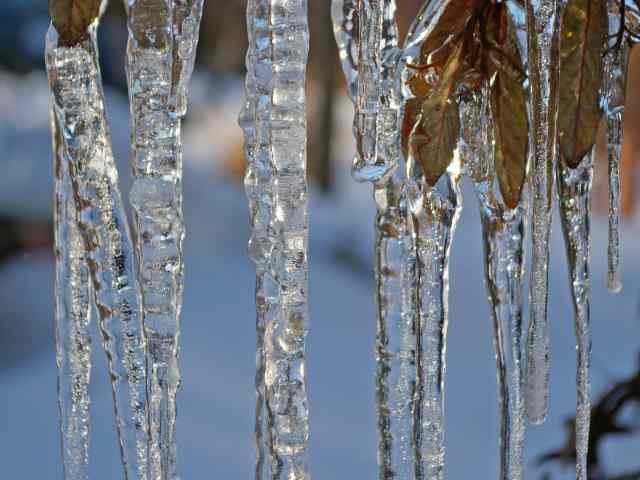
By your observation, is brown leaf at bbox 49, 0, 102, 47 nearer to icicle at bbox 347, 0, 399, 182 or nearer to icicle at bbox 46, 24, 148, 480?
icicle at bbox 46, 24, 148, 480

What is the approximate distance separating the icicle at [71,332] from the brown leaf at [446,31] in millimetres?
216

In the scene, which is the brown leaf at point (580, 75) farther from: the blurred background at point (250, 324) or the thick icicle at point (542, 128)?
the blurred background at point (250, 324)

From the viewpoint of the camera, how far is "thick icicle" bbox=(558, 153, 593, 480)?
0.51 meters

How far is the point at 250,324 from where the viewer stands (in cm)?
316

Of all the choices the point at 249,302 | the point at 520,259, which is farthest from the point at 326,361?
the point at 520,259

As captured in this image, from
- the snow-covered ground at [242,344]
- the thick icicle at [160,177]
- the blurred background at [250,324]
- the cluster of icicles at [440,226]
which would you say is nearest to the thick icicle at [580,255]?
the cluster of icicles at [440,226]

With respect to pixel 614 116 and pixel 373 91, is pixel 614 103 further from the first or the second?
pixel 373 91

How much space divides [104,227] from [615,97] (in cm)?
31

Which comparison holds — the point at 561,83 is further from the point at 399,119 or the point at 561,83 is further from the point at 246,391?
the point at 246,391

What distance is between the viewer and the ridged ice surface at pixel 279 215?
0.42 metres

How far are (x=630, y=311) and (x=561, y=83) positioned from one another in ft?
9.64

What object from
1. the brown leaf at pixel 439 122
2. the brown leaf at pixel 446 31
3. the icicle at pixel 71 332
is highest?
the brown leaf at pixel 446 31

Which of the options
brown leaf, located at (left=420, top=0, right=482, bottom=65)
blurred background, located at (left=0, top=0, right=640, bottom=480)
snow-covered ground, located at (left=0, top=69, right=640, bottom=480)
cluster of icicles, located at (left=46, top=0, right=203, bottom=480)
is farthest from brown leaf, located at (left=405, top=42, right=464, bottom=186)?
snow-covered ground, located at (left=0, top=69, right=640, bottom=480)

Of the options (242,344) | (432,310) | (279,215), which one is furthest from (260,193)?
(242,344)
